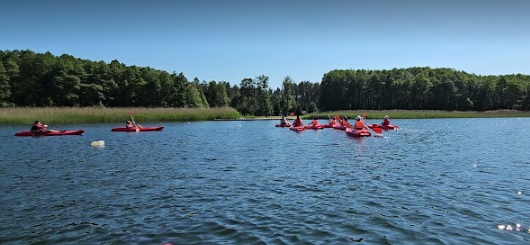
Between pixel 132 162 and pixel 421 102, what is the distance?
116 metres

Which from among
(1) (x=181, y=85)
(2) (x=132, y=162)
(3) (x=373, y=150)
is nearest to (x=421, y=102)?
(1) (x=181, y=85)

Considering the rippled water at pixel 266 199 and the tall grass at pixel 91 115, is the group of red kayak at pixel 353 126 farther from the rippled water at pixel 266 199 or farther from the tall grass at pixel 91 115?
the tall grass at pixel 91 115

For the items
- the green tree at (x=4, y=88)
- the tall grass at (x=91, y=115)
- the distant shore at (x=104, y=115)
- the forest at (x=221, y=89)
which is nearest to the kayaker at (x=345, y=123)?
the distant shore at (x=104, y=115)

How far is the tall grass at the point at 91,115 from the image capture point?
42.3 m

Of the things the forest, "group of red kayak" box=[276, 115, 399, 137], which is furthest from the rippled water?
the forest

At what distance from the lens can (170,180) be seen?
12.8m

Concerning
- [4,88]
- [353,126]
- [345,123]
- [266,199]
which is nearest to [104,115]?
[345,123]

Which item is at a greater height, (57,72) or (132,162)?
(57,72)

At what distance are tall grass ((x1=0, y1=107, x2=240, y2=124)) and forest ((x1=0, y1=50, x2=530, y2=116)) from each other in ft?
77.3

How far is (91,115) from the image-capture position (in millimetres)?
47062

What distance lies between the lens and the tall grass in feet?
139

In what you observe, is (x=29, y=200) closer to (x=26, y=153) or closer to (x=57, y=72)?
(x=26, y=153)

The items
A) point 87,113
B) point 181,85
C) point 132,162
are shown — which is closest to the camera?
point 132,162

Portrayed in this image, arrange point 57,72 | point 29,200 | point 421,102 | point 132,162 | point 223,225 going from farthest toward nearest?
point 421,102 → point 57,72 → point 132,162 → point 29,200 → point 223,225
